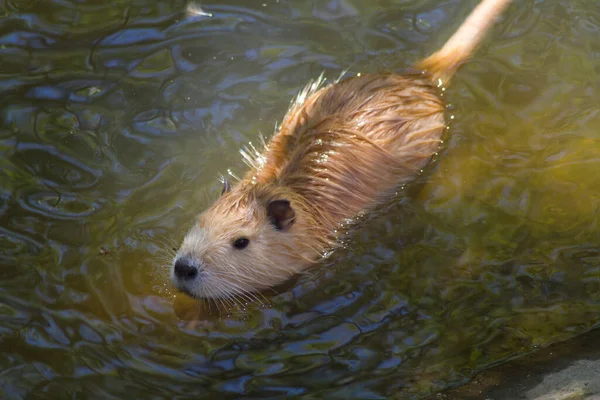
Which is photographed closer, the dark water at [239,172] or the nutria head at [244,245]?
the dark water at [239,172]

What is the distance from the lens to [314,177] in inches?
163

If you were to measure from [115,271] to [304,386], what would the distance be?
3.77 feet

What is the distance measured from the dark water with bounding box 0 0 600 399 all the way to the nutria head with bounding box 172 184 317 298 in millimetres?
122

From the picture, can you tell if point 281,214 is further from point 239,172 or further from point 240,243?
point 239,172

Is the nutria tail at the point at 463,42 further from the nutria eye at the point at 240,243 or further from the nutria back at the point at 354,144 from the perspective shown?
the nutria eye at the point at 240,243

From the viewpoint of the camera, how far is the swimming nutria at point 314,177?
3787mm

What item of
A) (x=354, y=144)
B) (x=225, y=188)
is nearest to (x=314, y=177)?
(x=354, y=144)

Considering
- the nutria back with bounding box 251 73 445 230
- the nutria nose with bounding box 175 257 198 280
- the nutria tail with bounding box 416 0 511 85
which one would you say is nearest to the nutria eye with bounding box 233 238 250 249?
the nutria nose with bounding box 175 257 198 280

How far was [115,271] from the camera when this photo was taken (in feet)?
12.5

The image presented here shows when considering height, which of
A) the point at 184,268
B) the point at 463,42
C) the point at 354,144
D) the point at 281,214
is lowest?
the point at 184,268

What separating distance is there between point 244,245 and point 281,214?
0.24 m

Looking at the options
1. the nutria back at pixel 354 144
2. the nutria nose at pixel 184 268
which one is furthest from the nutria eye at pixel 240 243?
the nutria back at pixel 354 144

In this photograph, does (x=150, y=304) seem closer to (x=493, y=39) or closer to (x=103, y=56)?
(x=103, y=56)

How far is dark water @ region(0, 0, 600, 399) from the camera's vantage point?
342 cm
